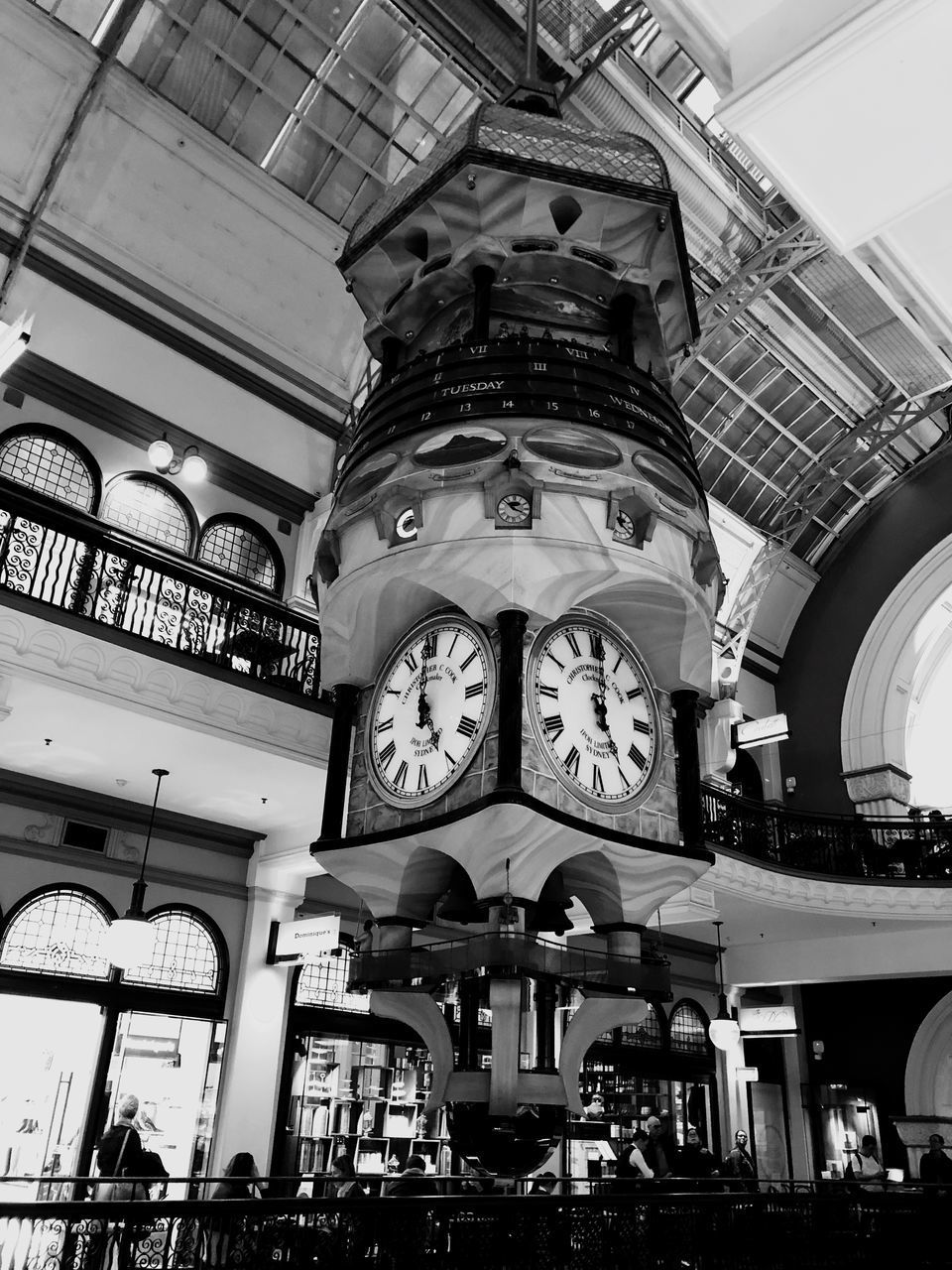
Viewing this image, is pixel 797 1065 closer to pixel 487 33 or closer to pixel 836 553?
pixel 836 553

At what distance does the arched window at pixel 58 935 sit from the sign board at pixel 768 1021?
10.3 metres

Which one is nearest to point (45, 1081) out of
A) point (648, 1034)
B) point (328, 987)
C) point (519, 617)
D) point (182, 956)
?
point (182, 956)

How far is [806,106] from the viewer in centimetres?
184

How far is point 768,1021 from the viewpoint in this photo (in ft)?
51.9

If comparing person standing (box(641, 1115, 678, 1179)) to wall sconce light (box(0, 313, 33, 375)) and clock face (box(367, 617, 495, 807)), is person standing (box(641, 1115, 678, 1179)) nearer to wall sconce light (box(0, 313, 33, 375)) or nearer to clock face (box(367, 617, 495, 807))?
clock face (box(367, 617, 495, 807))

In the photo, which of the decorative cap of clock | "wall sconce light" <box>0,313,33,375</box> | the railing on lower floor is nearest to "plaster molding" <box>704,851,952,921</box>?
the railing on lower floor

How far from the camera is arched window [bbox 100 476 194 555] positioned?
1162 cm

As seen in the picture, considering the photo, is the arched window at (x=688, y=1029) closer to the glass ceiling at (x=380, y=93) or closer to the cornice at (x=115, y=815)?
the cornice at (x=115, y=815)

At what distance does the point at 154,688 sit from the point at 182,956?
12.8 feet

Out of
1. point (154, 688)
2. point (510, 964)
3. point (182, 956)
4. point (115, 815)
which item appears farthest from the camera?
point (182, 956)

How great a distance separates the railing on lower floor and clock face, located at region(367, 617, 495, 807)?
6.15 feet

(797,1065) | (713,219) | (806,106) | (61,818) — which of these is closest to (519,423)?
(806,106)

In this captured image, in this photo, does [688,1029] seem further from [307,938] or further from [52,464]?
[52,464]

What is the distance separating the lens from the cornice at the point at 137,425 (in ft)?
36.5
